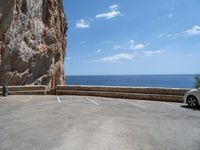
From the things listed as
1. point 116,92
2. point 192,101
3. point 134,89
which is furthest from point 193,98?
point 116,92

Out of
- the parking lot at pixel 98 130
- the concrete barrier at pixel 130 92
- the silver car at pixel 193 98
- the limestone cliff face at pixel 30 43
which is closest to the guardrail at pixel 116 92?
the concrete barrier at pixel 130 92

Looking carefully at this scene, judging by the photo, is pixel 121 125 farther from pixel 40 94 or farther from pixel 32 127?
pixel 40 94

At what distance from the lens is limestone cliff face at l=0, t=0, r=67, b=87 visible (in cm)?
3083

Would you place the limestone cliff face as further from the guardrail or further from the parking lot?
the parking lot

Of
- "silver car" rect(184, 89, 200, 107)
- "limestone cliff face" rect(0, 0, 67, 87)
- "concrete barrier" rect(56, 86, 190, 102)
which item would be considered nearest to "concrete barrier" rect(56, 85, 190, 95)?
"concrete barrier" rect(56, 86, 190, 102)

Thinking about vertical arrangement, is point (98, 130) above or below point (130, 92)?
below

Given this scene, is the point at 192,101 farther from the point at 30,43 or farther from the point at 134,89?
the point at 30,43

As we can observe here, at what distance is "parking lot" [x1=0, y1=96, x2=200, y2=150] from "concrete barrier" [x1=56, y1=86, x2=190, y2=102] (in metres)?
5.16

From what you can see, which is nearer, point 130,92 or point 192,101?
point 192,101

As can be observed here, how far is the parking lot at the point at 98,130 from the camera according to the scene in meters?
6.52

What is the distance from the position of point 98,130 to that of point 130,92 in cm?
1033

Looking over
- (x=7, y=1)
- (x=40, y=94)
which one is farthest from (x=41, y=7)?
(x=40, y=94)

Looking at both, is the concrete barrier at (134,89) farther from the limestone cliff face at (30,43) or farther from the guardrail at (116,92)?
the limestone cliff face at (30,43)

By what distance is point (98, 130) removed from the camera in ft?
26.3
